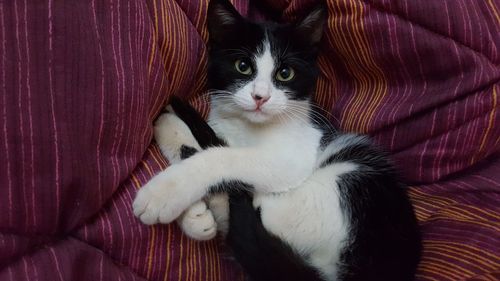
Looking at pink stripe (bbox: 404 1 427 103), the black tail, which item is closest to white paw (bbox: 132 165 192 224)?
the black tail

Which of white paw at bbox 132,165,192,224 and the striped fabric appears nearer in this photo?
the striped fabric

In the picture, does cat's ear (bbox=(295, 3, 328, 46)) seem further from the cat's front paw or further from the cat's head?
the cat's front paw

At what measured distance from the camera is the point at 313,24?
1.14m

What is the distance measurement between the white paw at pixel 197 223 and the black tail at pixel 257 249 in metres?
0.04

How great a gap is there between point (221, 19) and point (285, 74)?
0.22 metres

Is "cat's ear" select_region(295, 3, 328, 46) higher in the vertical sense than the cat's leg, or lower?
higher

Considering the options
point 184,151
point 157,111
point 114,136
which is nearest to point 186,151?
point 184,151

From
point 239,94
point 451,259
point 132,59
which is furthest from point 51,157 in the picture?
point 451,259

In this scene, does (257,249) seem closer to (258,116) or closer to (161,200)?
(161,200)

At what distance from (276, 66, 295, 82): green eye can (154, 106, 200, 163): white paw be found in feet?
0.89

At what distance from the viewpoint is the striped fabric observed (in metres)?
0.73

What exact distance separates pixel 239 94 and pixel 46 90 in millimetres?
444

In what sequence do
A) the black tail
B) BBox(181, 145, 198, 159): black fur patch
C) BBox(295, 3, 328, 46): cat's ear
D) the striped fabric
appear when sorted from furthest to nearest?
BBox(295, 3, 328, 46): cat's ear → BBox(181, 145, 198, 159): black fur patch → the black tail → the striped fabric

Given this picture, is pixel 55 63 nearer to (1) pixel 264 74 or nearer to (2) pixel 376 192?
(1) pixel 264 74
